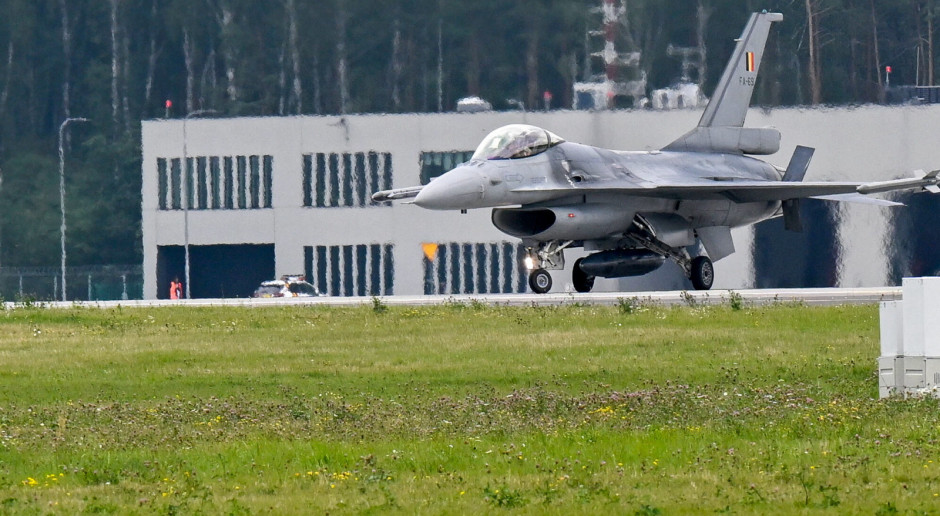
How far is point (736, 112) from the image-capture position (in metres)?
35.2

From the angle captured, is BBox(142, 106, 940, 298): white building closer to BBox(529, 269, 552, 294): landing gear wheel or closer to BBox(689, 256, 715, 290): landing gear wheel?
BBox(689, 256, 715, 290): landing gear wheel

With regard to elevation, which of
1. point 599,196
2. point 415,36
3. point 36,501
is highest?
point 415,36

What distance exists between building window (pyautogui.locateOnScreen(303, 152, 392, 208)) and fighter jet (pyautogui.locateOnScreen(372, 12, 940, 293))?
17.3 m

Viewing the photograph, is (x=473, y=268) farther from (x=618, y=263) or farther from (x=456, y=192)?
(x=456, y=192)

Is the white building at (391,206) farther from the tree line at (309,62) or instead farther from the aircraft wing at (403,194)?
the aircraft wing at (403,194)

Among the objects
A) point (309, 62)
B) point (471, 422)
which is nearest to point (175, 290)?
point (309, 62)

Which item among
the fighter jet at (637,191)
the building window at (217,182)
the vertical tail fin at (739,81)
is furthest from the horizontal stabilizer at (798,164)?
the building window at (217,182)

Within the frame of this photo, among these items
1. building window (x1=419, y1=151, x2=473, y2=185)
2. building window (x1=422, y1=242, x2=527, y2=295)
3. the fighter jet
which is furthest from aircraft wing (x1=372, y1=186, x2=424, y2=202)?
building window (x1=422, y1=242, x2=527, y2=295)

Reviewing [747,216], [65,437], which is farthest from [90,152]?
[65,437]

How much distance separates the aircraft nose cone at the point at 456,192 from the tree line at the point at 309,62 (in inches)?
746

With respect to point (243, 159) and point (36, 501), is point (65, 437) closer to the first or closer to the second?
point (36, 501)

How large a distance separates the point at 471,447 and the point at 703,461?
194 cm

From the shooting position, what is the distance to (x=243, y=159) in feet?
180

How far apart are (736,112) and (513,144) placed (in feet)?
24.6
